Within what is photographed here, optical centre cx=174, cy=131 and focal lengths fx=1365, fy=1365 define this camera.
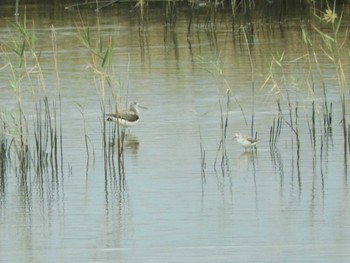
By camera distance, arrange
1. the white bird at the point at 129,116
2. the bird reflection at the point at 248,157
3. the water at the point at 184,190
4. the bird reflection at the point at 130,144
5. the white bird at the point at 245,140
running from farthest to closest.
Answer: the white bird at the point at 129,116 → the bird reflection at the point at 130,144 → the white bird at the point at 245,140 → the bird reflection at the point at 248,157 → the water at the point at 184,190

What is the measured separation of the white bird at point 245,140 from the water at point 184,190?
0.30 ft

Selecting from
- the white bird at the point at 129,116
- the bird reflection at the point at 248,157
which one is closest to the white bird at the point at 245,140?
the bird reflection at the point at 248,157

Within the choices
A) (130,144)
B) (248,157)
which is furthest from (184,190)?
(130,144)

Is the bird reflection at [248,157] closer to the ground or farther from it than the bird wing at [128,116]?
closer to the ground

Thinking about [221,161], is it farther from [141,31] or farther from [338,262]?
[141,31]

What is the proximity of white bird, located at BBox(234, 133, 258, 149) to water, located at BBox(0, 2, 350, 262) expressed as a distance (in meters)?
0.09

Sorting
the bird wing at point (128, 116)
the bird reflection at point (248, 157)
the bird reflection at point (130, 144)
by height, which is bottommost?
the bird reflection at point (130, 144)

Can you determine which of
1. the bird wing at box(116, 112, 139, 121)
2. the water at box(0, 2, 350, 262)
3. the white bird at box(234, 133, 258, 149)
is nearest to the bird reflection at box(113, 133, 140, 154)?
the water at box(0, 2, 350, 262)

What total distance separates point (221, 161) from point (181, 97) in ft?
11.8

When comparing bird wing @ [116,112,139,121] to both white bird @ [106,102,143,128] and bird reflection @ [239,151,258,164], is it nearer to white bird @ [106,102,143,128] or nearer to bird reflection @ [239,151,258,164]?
white bird @ [106,102,143,128]

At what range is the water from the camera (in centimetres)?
728

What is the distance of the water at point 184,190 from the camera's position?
23.9 ft

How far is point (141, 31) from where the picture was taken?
20000mm

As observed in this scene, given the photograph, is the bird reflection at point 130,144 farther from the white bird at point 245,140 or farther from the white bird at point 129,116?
the white bird at point 245,140
